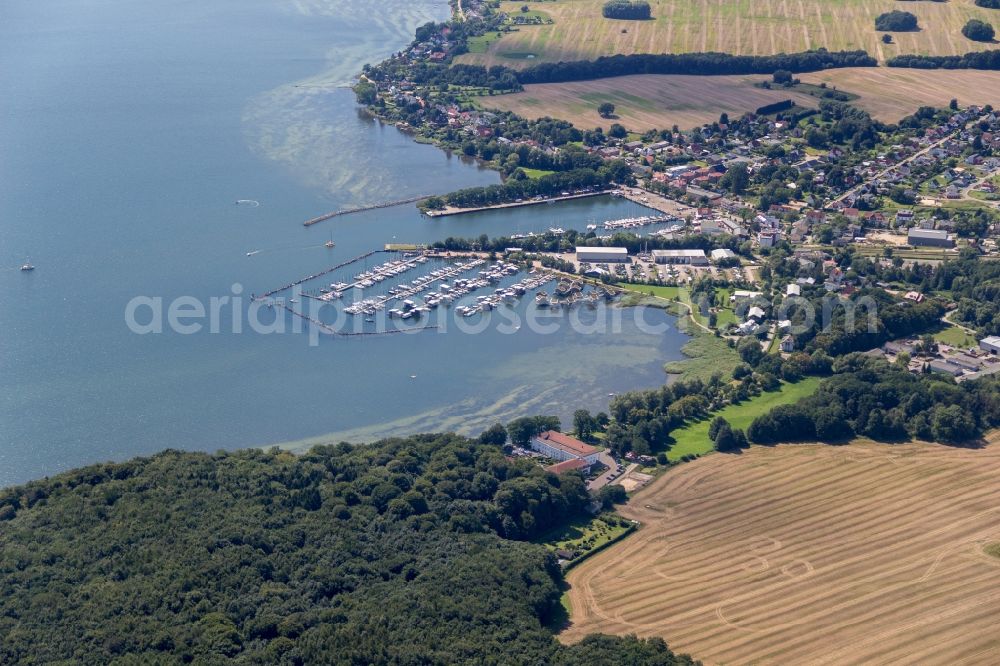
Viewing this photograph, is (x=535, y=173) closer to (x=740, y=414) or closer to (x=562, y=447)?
(x=740, y=414)

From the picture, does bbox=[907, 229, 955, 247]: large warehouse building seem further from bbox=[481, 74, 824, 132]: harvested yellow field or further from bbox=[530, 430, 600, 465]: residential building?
bbox=[530, 430, 600, 465]: residential building

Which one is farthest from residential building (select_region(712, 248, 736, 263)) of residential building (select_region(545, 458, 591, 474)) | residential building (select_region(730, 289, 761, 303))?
residential building (select_region(545, 458, 591, 474))

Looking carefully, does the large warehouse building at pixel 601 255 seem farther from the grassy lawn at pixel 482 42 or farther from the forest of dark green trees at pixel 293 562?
the grassy lawn at pixel 482 42

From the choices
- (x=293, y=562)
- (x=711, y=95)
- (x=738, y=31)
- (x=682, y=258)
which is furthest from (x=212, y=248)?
(x=738, y=31)

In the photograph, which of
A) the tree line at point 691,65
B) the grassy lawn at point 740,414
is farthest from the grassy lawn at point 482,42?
the grassy lawn at point 740,414

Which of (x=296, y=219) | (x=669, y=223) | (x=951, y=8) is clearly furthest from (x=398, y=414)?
(x=951, y=8)
